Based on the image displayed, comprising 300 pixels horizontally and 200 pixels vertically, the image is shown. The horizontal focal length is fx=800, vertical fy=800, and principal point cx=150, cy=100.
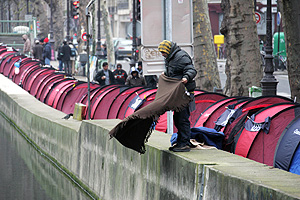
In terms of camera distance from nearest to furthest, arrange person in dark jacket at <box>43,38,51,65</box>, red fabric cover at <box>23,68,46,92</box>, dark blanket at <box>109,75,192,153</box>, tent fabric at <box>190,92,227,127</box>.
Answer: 1. dark blanket at <box>109,75,192,153</box>
2. tent fabric at <box>190,92,227,127</box>
3. red fabric cover at <box>23,68,46,92</box>
4. person in dark jacket at <box>43,38,51,65</box>

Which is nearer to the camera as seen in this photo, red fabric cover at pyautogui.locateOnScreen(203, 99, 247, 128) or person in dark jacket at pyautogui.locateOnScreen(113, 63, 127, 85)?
red fabric cover at pyautogui.locateOnScreen(203, 99, 247, 128)

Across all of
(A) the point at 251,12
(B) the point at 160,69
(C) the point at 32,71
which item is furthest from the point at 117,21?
(B) the point at 160,69

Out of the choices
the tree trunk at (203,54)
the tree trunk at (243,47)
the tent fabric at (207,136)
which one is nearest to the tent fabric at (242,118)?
the tent fabric at (207,136)

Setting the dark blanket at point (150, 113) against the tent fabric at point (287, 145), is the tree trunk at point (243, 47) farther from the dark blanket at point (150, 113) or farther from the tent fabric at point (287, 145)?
the dark blanket at point (150, 113)

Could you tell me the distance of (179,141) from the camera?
9.18m

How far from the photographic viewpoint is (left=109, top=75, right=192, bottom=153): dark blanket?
909 cm

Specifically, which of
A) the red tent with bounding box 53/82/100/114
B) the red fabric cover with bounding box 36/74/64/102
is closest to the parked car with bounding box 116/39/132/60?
the red fabric cover with bounding box 36/74/64/102

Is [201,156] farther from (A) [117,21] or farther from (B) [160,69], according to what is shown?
(A) [117,21]

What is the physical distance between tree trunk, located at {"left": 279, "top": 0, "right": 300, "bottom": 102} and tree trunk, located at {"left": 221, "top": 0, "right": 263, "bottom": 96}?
17.0ft

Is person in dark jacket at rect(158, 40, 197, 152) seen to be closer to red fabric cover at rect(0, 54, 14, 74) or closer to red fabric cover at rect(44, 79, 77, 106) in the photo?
red fabric cover at rect(44, 79, 77, 106)

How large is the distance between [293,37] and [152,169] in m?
6.70

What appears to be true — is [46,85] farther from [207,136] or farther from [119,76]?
[207,136]

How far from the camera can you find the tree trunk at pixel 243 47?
68.7 feet

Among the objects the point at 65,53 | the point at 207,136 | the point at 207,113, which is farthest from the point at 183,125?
the point at 65,53
